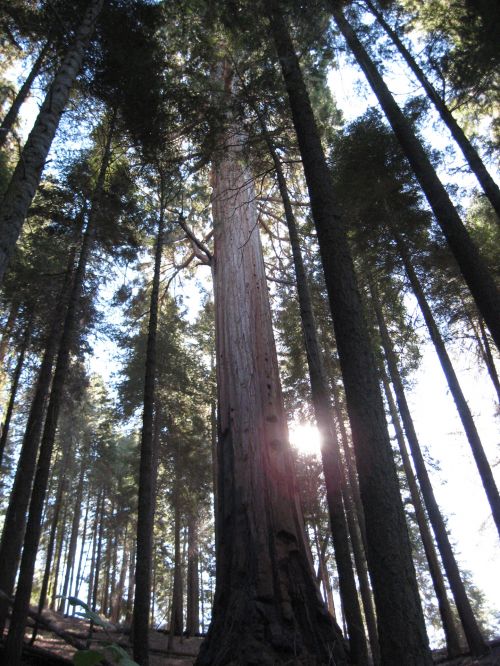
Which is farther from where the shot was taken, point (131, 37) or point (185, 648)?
point (185, 648)

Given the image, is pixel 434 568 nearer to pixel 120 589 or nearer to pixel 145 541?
pixel 145 541

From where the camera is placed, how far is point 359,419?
12.3ft

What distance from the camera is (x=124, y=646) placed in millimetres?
9805

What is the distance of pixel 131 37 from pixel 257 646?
399 inches

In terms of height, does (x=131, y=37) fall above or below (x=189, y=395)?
above

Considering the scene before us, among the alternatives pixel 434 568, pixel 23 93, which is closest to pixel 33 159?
pixel 23 93

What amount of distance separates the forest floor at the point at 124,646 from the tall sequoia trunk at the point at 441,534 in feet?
1.24

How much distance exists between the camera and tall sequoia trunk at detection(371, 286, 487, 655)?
7.68m

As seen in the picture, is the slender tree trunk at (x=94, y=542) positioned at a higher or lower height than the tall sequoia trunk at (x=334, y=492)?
higher

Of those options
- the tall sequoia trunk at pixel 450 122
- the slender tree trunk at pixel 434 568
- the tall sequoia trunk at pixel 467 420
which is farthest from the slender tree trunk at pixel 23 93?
the slender tree trunk at pixel 434 568

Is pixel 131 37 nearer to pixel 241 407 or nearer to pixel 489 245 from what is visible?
pixel 241 407

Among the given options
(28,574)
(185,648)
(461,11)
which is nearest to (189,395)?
(185,648)

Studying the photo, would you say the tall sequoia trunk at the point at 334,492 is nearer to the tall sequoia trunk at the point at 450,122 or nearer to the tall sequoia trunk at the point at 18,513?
the tall sequoia trunk at the point at 450,122

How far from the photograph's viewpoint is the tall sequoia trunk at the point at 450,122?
7.66 m
